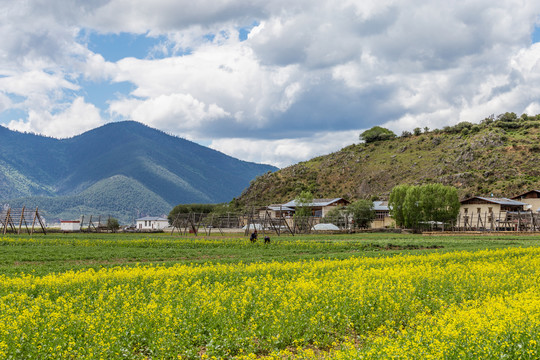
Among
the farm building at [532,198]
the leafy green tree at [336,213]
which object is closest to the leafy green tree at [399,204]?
the leafy green tree at [336,213]

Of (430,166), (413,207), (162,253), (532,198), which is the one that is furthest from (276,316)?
(430,166)

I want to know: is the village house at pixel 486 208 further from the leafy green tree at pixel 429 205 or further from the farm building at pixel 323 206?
the farm building at pixel 323 206

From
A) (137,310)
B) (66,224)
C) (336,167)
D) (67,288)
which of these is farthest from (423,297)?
(336,167)

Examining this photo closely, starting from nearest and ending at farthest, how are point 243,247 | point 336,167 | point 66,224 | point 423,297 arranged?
1. point 423,297
2. point 243,247
3. point 66,224
4. point 336,167

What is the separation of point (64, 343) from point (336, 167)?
466ft

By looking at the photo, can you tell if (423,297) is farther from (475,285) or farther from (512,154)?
(512,154)

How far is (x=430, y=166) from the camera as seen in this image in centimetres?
12756

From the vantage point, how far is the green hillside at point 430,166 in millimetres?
114312

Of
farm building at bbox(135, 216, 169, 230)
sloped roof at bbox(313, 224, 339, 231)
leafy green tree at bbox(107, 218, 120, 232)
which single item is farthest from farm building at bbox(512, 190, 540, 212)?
farm building at bbox(135, 216, 169, 230)

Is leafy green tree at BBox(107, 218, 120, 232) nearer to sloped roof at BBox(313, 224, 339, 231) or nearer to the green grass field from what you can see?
sloped roof at BBox(313, 224, 339, 231)

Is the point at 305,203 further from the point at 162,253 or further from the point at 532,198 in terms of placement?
the point at 162,253

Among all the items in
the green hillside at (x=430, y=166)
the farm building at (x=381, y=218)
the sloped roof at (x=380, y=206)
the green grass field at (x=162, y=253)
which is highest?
the green hillside at (x=430, y=166)

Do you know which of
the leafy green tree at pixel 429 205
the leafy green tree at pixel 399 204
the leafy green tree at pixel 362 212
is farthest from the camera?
the leafy green tree at pixel 362 212

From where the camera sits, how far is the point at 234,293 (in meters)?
16.2
